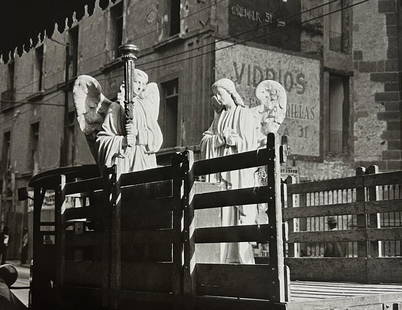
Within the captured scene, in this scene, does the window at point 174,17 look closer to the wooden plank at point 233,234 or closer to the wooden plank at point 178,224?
the wooden plank at point 178,224

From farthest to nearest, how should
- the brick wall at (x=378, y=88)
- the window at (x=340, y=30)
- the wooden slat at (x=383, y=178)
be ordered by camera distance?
the window at (x=340, y=30) → the brick wall at (x=378, y=88) → the wooden slat at (x=383, y=178)

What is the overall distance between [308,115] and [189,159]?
47.4 ft

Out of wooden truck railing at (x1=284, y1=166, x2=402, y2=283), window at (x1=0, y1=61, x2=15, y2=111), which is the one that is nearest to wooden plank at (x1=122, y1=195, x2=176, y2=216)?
wooden truck railing at (x1=284, y1=166, x2=402, y2=283)

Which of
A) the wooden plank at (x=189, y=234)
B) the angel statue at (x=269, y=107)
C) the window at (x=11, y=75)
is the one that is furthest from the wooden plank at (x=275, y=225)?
the window at (x=11, y=75)

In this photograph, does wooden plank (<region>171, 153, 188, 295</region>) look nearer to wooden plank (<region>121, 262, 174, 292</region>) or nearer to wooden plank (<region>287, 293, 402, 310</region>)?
wooden plank (<region>121, 262, 174, 292</region>)

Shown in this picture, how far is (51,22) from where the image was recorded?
5.34 m

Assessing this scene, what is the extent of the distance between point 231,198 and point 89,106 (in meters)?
4.01

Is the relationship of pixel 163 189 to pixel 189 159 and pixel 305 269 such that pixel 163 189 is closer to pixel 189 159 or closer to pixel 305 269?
pixel 189 159

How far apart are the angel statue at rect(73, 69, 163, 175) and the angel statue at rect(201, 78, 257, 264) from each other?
73 cm

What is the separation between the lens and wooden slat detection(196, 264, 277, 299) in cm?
375

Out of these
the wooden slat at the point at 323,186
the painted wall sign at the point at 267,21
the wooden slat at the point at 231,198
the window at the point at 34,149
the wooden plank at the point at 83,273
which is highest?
the painted wall sign at the point at 267,21

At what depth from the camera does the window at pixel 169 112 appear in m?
18.3

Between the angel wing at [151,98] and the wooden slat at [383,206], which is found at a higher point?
the angel wing at [151,98]

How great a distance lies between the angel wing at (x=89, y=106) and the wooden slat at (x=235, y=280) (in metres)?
3.74
